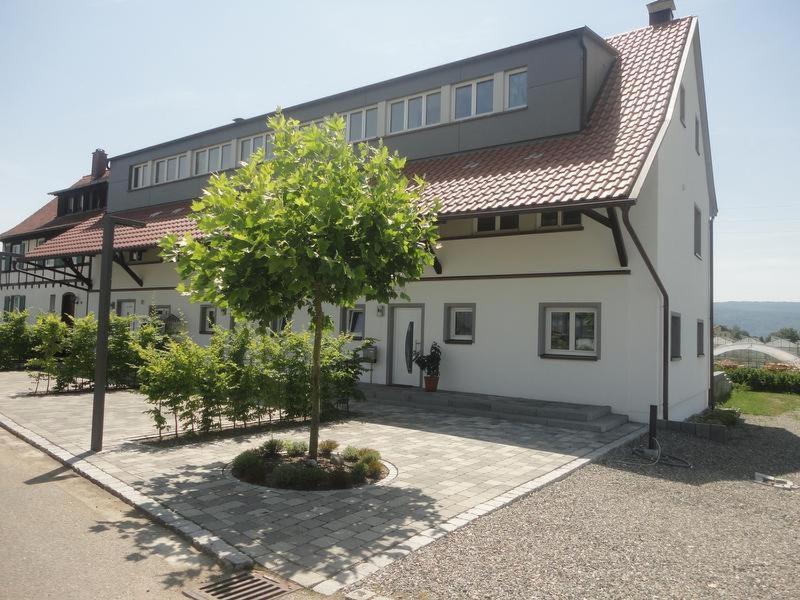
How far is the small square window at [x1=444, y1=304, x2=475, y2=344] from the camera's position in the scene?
13.9 meters

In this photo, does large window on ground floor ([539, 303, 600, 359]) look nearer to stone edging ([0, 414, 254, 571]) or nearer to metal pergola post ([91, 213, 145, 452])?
metal pergola post ([91, 213, 145, 452])

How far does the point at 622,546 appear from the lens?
17.0 ft

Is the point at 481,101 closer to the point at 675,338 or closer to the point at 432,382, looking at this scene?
the point at 432,382

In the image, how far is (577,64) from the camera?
1365 cm

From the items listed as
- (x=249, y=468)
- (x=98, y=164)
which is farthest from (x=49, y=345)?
(x=98, y=164)

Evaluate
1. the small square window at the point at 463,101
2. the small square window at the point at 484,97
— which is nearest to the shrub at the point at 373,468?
the small square window at the point at 484,97

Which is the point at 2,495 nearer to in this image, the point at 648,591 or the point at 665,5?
the point at 648,591

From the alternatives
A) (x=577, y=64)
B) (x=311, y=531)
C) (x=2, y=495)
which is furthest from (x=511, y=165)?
(x=2, y=495)

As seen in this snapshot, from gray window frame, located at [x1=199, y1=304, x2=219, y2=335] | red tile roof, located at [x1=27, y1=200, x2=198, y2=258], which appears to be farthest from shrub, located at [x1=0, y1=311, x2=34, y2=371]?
gray window frame, located at [x1=199, y1=304, x2=219, y2=335]

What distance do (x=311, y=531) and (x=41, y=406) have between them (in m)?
9.86

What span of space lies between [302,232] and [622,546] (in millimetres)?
4445

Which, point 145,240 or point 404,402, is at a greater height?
point 145,240

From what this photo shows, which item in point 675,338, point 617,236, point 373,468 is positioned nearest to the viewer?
point 373,468

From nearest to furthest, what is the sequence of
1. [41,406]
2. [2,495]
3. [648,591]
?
1. [648,591]
2. [2,495]
3. [41,406]
